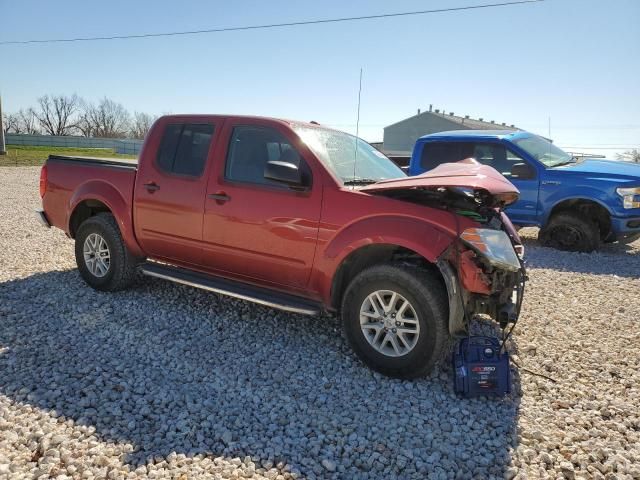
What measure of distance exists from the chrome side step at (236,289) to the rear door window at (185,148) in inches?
37.5

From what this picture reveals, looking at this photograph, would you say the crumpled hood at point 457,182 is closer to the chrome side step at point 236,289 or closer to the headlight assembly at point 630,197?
the chrome side step at point 236,289

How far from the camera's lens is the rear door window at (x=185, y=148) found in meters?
4.41

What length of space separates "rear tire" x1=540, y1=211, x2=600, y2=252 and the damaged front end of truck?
469cm

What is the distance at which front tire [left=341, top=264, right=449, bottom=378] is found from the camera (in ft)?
10.7

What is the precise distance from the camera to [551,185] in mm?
7609

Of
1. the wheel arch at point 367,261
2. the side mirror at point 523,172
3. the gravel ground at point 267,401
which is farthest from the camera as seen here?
the side mirror at point 523,172

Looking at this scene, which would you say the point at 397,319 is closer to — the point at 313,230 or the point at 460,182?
the point at 313,230

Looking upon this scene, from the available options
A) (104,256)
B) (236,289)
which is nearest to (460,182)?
(236,289)

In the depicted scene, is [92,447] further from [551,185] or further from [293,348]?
[551,185]

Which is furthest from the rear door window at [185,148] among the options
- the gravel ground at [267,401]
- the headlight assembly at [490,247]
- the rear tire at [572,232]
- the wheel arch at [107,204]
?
the rear tire at [572,232]

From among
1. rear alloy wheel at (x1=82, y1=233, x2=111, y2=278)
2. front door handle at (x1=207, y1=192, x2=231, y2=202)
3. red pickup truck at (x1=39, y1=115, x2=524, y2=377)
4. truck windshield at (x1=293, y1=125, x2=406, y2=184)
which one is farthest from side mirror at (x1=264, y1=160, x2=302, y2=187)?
rear alloy wheel at (x1=82, y1=233, x2=111, y2=278)

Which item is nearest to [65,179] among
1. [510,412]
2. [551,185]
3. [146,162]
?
[146,162]

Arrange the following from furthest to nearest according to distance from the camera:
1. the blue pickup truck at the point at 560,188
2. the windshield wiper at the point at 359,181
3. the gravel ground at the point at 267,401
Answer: the blue pickup truck at the point at 560,188
the windshield wiper at the point at 359,181
the gravel ground at the point at 267,401

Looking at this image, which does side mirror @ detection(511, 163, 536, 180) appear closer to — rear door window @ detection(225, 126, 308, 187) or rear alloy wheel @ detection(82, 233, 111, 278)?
rear door window @ detection(225, 126, 308, 187)
